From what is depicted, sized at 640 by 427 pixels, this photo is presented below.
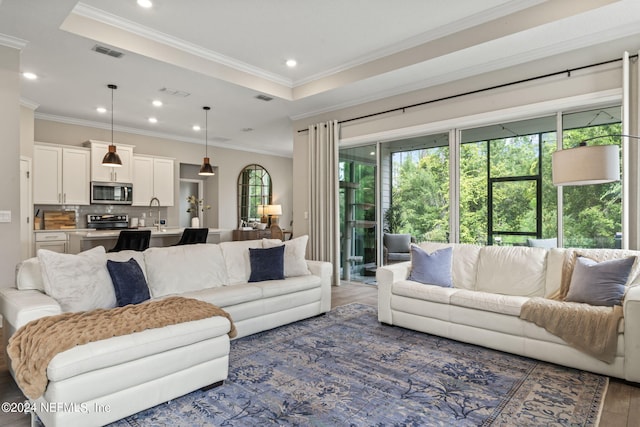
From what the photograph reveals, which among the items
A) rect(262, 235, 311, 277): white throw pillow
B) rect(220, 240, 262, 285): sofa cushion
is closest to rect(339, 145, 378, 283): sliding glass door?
rect(262, 235, 311, 277): white throw pillow

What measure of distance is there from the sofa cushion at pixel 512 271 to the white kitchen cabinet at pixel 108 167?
22.0ft

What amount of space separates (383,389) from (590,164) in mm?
2318

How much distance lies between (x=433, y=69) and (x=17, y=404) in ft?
16.4

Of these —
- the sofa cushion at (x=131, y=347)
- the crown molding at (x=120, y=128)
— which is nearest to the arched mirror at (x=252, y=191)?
the crown molding at (x=120, y=128)

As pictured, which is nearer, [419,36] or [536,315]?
[536,315]

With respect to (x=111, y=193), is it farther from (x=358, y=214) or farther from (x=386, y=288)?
(x=386, y=288)

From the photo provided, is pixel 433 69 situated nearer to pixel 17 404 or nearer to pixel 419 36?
pixel 419 36

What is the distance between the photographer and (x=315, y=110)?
21.0 feet

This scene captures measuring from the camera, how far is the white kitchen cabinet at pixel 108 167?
7004mm

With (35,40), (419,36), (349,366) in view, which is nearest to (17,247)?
(35,40)

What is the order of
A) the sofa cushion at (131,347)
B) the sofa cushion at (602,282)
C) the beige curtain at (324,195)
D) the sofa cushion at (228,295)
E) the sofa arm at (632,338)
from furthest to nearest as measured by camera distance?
1. the beige curtain at (324,195)
2. the sofa cushion at (228,295)
3. the sofa cushion at (602,282)
4. the sofa arm at (632,338)
5. the sofa cushion at (131,347)

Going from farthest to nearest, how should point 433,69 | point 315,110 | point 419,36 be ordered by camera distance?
point 315,110 < point 433,69 < point 419,36

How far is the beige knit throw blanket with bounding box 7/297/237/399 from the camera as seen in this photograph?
1.93 m

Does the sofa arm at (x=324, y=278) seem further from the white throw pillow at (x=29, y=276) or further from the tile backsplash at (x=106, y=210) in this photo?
the tile backsplash at (x=106, y=210)
